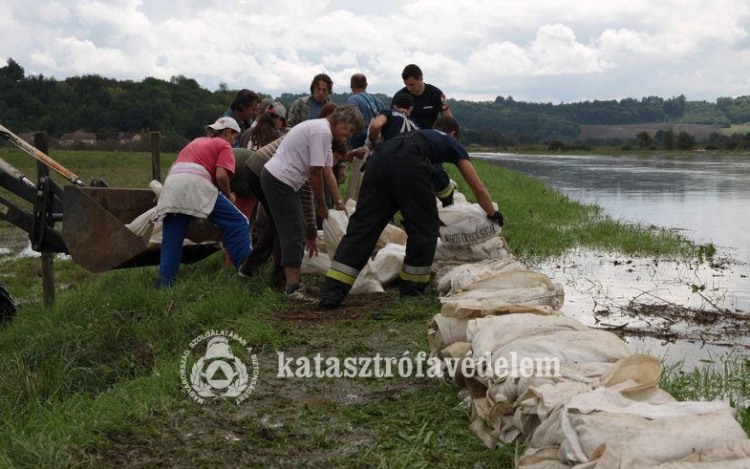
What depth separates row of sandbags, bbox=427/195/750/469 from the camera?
291 cm

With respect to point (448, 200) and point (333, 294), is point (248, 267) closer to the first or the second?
point (333, 294)

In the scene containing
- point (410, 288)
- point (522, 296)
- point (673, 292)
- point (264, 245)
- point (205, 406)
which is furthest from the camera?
point (673, 292)

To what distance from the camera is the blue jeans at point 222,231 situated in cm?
748

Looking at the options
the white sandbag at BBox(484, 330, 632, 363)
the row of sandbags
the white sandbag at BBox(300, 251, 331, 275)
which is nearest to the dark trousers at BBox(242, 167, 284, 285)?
the white sandbag at BBox(300, 251, 331, 275)

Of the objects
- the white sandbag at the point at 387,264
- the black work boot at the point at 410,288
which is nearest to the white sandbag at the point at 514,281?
the black work boot at the point at 410,288

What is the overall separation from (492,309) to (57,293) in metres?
5.95

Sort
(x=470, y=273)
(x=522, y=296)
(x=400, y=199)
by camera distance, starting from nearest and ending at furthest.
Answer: (x=522, y=296)
(x=470, y=273)
(x=400, y=199)

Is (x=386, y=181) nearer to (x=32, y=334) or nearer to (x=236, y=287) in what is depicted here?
(x=236, y=287)

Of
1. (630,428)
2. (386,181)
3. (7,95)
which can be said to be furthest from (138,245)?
(7,95)

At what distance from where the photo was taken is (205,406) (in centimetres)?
442

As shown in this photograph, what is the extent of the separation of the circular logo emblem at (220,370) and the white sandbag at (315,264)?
215 cm

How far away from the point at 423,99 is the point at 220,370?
5245mm

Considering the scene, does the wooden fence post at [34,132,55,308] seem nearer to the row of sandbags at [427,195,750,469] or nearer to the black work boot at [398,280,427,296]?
the black work boot at [398,280,427,296]

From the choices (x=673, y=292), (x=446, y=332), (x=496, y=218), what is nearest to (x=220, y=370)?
(x=446, y=332)
